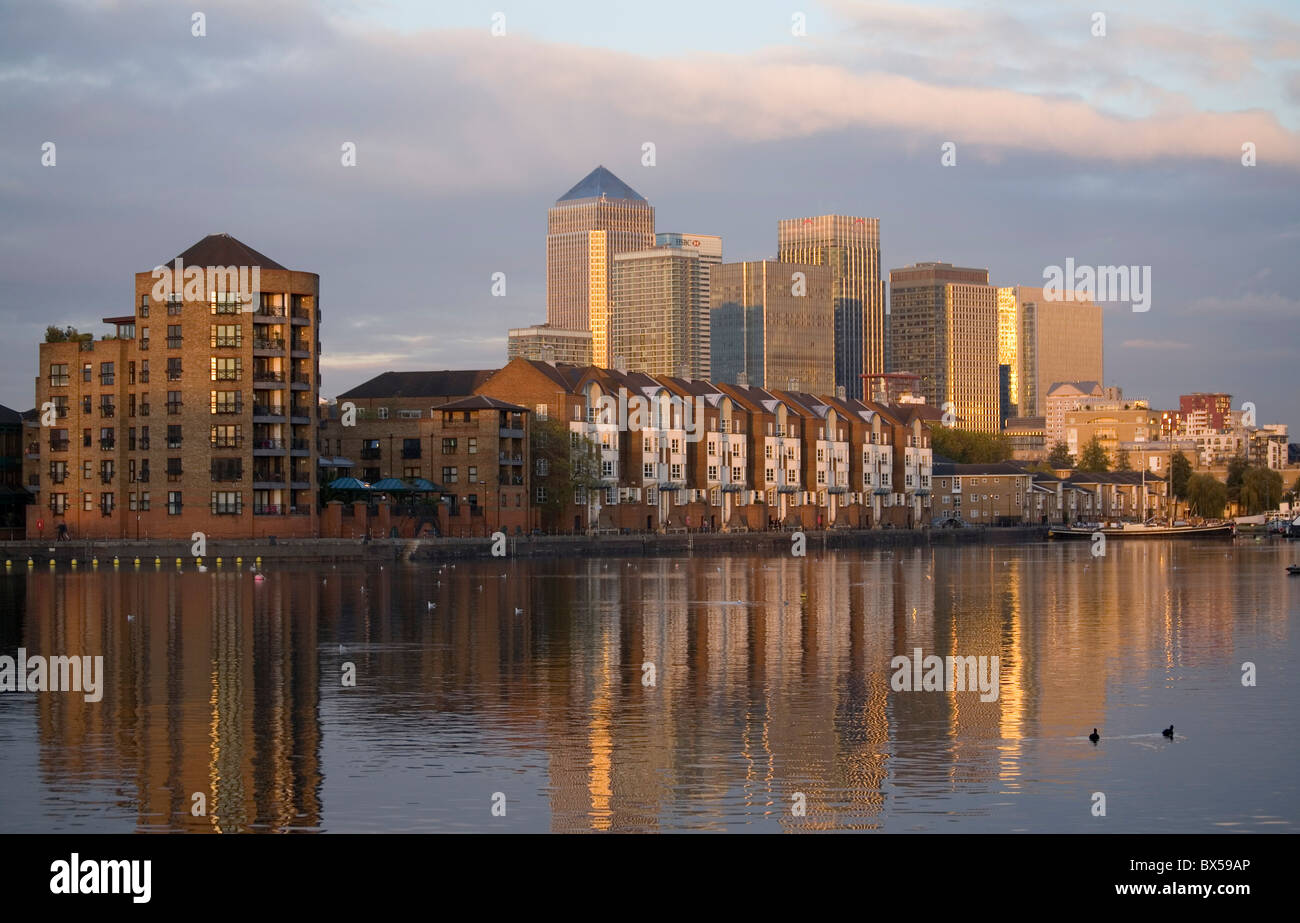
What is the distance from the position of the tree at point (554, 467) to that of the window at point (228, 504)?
2946 centimetres

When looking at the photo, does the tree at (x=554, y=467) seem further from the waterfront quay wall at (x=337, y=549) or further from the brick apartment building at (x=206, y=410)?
the brick apartment building at (x=206, y=410)

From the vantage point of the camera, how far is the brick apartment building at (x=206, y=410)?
116 m

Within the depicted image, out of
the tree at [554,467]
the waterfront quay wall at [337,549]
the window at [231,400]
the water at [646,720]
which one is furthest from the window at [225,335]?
the water at [646,720]

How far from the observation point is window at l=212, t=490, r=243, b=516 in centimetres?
11629

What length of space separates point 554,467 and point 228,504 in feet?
104

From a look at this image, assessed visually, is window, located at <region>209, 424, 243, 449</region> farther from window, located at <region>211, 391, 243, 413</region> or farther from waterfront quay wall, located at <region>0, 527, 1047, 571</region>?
waterfront quay wall, located at <region>0, 527, 1047, 571</region>

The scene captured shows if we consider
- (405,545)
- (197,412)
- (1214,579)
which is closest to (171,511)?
(197,412)

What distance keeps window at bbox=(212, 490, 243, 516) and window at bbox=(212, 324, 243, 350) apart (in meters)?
9.75

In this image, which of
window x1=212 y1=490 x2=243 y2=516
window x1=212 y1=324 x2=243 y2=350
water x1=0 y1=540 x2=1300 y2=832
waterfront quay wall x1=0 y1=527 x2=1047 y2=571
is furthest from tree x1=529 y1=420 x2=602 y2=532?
water x1=0 y1=540 x2=1300 y2=832

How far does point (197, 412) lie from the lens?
116m

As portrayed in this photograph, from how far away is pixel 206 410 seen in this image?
116125mm

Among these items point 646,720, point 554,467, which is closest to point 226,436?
point 554,467
